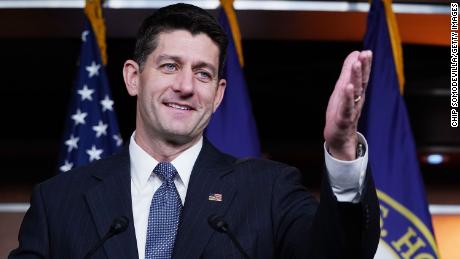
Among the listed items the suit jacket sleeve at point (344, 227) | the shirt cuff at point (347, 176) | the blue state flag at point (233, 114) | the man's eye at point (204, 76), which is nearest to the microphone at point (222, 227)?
the suit jacket sleeve at point (344, 227)

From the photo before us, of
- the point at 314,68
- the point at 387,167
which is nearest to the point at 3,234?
the point at 314,68

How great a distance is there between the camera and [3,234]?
450 cm

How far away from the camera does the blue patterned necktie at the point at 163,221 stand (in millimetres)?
1499

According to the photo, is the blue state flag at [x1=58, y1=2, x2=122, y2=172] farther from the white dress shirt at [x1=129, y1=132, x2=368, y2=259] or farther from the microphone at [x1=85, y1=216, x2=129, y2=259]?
the microphone at [x1=85, y1=216, x2=129, y2=259]

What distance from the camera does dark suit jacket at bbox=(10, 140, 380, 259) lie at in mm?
1335

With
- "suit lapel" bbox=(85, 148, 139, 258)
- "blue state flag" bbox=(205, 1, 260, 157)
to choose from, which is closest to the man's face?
"suit lapel" bbox=(85, 148, 139, 258)

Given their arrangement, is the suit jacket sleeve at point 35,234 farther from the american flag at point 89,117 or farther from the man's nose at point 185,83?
the american flag at point 89,117

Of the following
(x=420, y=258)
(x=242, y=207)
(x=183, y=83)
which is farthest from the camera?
(x=420, y=258)

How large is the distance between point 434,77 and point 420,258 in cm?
175

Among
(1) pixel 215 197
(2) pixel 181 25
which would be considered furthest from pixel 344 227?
(2) pixel 181 25

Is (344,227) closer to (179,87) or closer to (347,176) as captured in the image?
(347,176)

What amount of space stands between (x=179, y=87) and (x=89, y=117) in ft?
5.85

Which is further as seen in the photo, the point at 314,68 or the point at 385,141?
the point at 314,68

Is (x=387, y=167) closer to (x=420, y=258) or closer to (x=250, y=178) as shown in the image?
(x=420, y=258)
